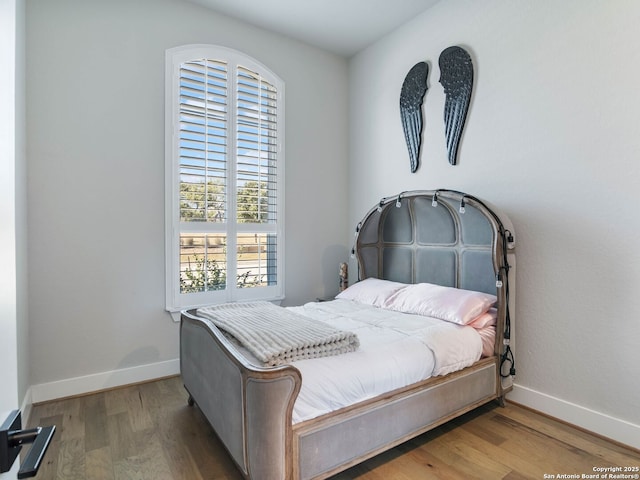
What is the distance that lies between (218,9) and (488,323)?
3340 mm

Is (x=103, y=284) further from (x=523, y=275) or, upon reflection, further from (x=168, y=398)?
(x=523, y=275)

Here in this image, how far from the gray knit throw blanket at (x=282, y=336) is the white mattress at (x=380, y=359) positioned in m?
0.05

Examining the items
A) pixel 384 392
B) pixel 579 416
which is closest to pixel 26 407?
pixel 384 392

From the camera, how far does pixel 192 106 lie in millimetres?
2947

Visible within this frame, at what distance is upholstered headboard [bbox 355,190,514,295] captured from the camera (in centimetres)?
239

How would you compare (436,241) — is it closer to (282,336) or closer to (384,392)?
(384,392)

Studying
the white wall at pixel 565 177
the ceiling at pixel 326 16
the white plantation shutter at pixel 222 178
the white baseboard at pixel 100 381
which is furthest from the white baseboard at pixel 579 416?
the ceiling at pixel 326 16

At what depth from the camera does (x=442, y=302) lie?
7.80 ft

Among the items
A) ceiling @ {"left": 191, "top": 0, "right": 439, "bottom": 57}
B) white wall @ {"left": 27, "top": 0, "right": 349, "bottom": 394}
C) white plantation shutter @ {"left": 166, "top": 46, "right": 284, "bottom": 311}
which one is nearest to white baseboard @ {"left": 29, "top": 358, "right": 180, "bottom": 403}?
white wall @ {"left": 27, "top": 0, "right": 349, "bottom": 394}

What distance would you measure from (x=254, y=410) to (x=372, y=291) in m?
1.70

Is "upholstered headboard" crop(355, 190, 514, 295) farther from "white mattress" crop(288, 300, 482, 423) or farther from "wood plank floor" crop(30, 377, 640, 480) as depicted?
"wood plank floor" crop(30, 377, 640, 480)

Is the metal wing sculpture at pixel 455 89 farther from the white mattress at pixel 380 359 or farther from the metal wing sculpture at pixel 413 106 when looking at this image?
the white mattress at pixel 380 359

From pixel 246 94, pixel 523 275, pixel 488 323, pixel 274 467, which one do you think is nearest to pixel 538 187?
pixel 523 275

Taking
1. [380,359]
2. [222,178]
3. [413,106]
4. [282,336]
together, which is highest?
[413,106]
